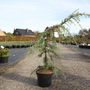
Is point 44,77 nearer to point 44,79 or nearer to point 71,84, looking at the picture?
point 44,79

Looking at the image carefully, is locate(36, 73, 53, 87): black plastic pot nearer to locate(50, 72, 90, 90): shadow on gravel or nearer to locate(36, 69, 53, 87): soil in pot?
locate(36, 69, 53, 87): soil in pot

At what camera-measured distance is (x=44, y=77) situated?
3998 millimetres

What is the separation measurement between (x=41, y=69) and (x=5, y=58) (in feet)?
15.2

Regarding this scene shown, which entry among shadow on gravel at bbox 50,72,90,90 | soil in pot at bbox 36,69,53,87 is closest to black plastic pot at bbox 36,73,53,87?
soil in pot at bbox 36,69,53,87

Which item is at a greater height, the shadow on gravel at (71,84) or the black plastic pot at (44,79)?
the black plastic pot at (44,79)

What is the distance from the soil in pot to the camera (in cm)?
397

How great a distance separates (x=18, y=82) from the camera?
4664 mm

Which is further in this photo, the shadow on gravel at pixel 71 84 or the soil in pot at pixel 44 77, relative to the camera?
the shadow on gravel at pixel 71 84

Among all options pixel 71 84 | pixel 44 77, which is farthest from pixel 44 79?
pixel 71 84

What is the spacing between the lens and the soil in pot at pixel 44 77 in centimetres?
397

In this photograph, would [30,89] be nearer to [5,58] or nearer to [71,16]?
[71,16]

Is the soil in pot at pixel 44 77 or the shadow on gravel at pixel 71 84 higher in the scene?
the soil in pot at pixel 44 77

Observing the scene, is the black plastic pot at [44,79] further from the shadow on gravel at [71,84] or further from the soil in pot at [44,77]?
the shadow on gravel at [71,84]

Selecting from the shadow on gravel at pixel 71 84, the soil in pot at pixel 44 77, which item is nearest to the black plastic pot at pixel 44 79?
the soil in pot at pixel 44 77
